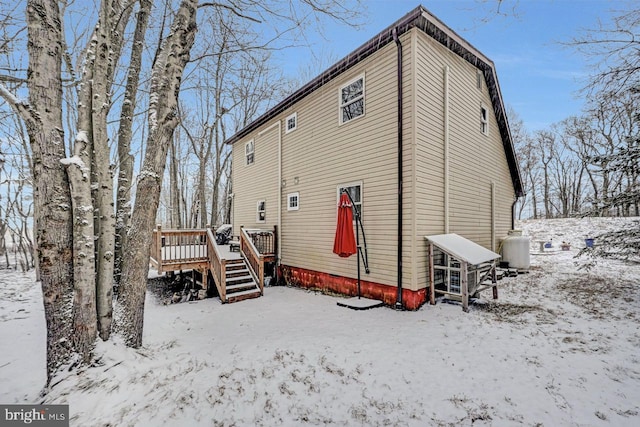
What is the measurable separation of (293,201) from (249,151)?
427cm

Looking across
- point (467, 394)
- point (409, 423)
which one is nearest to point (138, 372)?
point (409, 423)

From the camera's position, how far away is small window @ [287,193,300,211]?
920 cm

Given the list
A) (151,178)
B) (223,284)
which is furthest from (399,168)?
(223,284)

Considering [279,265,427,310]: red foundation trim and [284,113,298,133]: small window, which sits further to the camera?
[284,113,298,133]: small window

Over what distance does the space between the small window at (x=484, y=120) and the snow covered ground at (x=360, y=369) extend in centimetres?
534

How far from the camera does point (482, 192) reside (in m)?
8.64

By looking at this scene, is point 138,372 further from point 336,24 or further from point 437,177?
point 437,177

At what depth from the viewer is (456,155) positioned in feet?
24.2

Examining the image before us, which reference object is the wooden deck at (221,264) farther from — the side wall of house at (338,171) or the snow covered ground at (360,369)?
the snow covered ground at (360,369)

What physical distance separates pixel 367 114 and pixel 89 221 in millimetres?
5929

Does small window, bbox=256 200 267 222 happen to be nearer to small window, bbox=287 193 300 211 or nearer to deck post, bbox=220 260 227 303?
small window, bbox=287 193 300 211

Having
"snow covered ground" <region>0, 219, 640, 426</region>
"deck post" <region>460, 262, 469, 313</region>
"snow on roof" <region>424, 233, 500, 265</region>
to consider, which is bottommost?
"snow covered ground" <region>0, 219, 640, 426</region>

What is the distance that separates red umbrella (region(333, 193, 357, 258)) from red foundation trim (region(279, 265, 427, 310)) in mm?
1135

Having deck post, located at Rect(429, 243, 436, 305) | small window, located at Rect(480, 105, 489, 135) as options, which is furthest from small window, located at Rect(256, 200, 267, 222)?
small window, located at Rect(480, 105, 489, 135)
